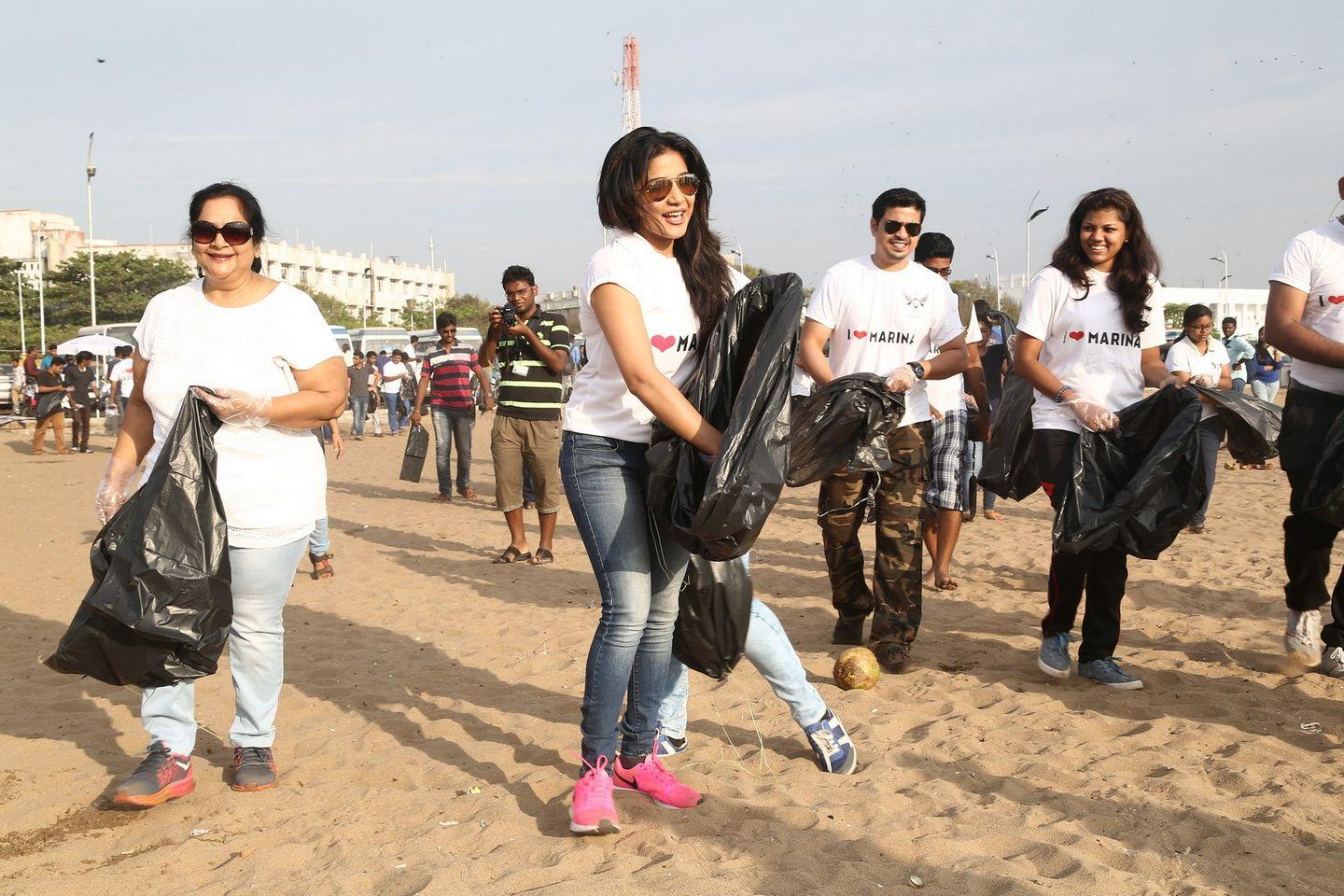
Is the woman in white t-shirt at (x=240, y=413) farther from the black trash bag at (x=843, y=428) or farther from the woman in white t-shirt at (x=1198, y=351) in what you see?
the woman in white t-shirt at (x=1198, y=351)

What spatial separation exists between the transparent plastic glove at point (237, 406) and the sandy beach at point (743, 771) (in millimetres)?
1250

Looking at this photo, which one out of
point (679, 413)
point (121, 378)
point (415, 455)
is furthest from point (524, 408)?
point (121, 378)

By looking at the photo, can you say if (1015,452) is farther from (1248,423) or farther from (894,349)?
(1248,423)

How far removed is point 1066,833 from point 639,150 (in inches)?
88.3

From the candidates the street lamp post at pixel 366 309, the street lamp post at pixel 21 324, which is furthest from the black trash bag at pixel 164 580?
the street lamp post at pixel 366 309

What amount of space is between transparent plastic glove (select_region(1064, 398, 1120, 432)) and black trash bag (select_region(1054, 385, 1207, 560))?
7cm

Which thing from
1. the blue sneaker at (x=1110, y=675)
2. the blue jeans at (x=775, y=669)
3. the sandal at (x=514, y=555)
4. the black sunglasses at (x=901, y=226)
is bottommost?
the sandal at (x=514, y=555)

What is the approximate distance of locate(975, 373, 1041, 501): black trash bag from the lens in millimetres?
5070

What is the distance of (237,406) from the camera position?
3561mm

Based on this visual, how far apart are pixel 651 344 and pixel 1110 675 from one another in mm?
2716

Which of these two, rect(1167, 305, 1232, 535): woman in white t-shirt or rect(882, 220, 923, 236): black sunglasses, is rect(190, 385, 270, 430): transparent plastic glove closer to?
rect(882, 220, 923, 236): black sunglasses

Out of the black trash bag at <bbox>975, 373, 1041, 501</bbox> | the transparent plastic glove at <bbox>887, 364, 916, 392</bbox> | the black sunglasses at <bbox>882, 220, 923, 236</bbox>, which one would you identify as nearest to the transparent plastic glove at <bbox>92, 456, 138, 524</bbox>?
the transparent plastic glove at <bbox>887, 364, 916, 392</bbox>

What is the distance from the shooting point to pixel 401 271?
5960 inches

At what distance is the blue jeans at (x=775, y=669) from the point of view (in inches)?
147
